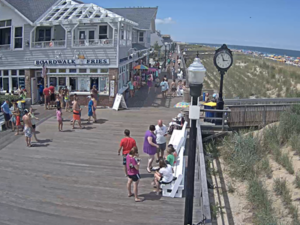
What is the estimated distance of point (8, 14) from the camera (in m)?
21.6

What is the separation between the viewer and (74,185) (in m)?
9.24

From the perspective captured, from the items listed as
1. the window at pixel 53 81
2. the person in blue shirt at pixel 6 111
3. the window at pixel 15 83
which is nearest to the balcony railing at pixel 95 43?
the window at pixel 53 81

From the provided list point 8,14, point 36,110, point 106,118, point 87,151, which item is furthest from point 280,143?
point 8,14

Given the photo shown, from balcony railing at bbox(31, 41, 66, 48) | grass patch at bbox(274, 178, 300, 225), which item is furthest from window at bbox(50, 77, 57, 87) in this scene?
grass patch at bbox(274, 178, 300, 225)

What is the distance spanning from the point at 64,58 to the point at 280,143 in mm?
14299

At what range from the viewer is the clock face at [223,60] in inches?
542

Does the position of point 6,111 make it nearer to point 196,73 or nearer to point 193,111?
point 193,111

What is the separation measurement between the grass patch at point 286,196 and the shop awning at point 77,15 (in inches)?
533

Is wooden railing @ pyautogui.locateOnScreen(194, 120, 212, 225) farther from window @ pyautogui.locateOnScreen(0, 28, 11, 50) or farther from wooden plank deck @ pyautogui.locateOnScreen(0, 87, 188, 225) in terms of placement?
window @ pyautogui.locateOnScreen(0, 28, 11, 50)

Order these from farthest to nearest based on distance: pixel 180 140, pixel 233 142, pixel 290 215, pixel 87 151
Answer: pixel 233 142
pixel 87 151
pixel 180 140
pixel 290 215

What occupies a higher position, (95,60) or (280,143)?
(95,60)

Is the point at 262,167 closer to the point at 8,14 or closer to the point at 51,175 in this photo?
the point at 51,175

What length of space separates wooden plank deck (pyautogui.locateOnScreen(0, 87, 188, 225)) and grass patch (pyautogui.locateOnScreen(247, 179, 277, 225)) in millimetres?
2193

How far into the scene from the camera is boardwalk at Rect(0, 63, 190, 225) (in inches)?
298
